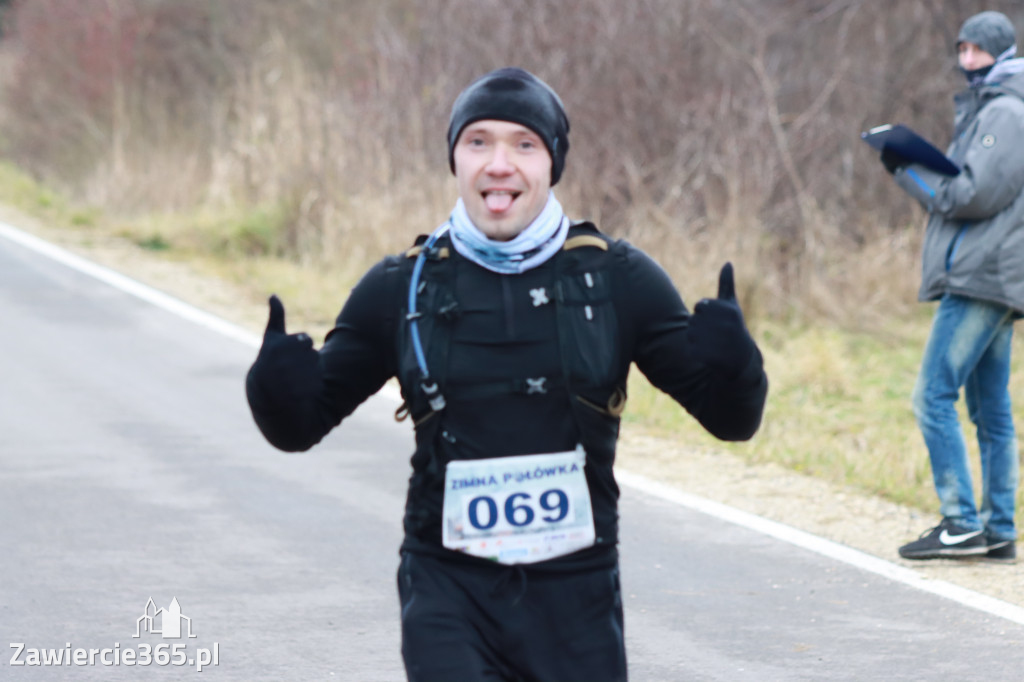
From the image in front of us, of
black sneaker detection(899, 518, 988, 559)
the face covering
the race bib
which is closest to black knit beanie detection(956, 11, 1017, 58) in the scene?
black sneaker detection(899, 518, 988, 559)

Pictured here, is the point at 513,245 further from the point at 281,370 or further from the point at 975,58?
the point at 975,58

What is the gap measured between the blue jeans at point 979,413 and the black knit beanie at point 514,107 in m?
3.60

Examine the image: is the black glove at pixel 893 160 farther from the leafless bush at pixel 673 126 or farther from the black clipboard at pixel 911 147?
the leafless bush at pixel 673 126

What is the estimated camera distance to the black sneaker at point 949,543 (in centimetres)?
638

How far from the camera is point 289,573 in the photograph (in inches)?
242

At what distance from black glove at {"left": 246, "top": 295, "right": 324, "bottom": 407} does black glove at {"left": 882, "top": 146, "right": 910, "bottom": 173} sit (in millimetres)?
3939

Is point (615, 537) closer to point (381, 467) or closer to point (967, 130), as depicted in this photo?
point (967, 130)

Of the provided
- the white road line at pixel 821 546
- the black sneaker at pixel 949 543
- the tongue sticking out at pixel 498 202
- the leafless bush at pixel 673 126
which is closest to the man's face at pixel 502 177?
the tongue sticking out at pixel 498 202

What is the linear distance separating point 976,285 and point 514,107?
12.0 feet

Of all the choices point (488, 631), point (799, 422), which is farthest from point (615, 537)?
point (799, 422)

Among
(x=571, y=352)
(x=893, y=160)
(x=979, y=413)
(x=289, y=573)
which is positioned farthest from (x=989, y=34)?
(x=571, y=352)

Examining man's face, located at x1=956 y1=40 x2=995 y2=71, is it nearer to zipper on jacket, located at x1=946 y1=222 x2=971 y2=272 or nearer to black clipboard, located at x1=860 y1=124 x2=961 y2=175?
black clipboard, located at x1=860 y1=124 x2=961 y2=175

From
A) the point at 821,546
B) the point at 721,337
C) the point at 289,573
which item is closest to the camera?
the point at 721,337

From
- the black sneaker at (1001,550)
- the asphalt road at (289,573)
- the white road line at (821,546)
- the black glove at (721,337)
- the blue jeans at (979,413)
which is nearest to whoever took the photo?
the black glove at (721,337)
